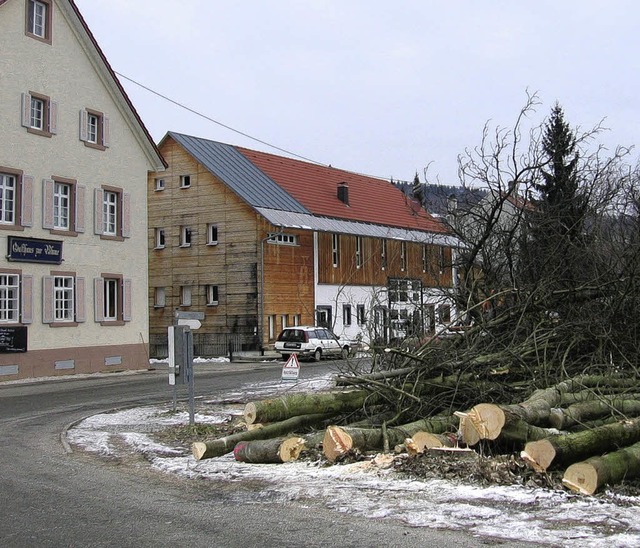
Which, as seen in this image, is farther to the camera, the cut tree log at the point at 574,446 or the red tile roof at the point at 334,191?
the red tile roof at the point at 334,191

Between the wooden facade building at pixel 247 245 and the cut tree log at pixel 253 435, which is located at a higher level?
the wooden facade building at pixel 247 245

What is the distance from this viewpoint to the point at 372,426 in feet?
34.5

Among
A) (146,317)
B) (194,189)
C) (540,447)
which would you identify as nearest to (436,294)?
(540,447)

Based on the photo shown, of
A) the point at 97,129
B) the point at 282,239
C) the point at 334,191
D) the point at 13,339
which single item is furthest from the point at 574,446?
the point at 334,191

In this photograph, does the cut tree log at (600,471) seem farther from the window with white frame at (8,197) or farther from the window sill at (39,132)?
the window sill at (39,132)

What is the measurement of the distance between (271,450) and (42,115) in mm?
20737

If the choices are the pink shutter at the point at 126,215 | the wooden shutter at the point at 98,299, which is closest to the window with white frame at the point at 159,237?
the pink shutter at the point at 126,215

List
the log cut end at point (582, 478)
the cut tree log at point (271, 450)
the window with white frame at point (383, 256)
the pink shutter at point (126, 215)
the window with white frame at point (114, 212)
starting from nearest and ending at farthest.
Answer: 1. the log cut end at point (582, 478)
2. the cut tree log at point (271, 450)
3. the window with white frame at point (114, 212)
4. the pink shutter at point (126, 215)
5. the window with white frame at point (383, 256)

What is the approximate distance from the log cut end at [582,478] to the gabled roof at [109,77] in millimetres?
25675

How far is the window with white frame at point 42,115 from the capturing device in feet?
88.0

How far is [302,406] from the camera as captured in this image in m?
11.0

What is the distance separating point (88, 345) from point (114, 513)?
71.0 feet

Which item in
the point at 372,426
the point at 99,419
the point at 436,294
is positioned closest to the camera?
the point at 372,426

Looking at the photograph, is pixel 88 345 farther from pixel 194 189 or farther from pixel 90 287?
pixel 194 189
